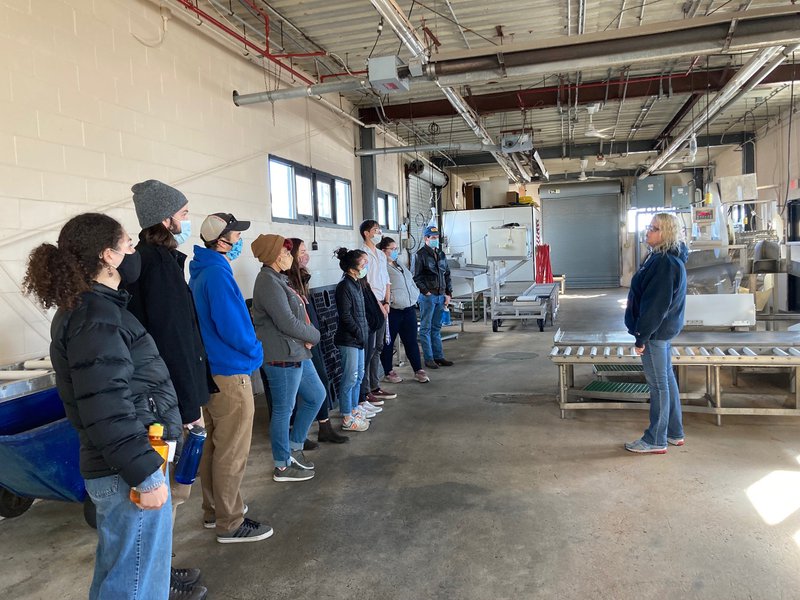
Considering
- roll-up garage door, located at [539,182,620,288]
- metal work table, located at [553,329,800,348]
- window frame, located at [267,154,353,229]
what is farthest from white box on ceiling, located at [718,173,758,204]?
roll-up garage door, located at [539,182,620,288]

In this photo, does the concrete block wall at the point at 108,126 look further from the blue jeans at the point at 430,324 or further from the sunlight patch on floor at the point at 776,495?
the sunlight patch on floor at the point at 776,495

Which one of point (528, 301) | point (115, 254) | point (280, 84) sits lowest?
point (528, 301)

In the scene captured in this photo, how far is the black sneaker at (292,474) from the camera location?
3432mm

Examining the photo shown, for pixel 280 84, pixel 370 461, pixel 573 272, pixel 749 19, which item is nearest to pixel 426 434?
pixel 370 461

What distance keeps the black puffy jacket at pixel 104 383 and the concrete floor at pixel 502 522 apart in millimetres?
1102

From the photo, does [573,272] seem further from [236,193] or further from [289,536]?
[289,536]

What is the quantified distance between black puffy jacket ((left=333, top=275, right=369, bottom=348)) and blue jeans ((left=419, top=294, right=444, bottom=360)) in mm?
2169

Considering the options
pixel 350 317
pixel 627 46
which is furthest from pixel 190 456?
pixel 627 46

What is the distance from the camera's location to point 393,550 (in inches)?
102

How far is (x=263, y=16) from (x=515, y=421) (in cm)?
430

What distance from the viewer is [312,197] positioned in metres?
6.88

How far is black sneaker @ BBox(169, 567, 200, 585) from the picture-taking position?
7.48 ft

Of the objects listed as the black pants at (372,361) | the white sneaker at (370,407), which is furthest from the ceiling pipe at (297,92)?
the white sneaker at (370,407)

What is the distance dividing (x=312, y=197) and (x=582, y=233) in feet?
41.8
